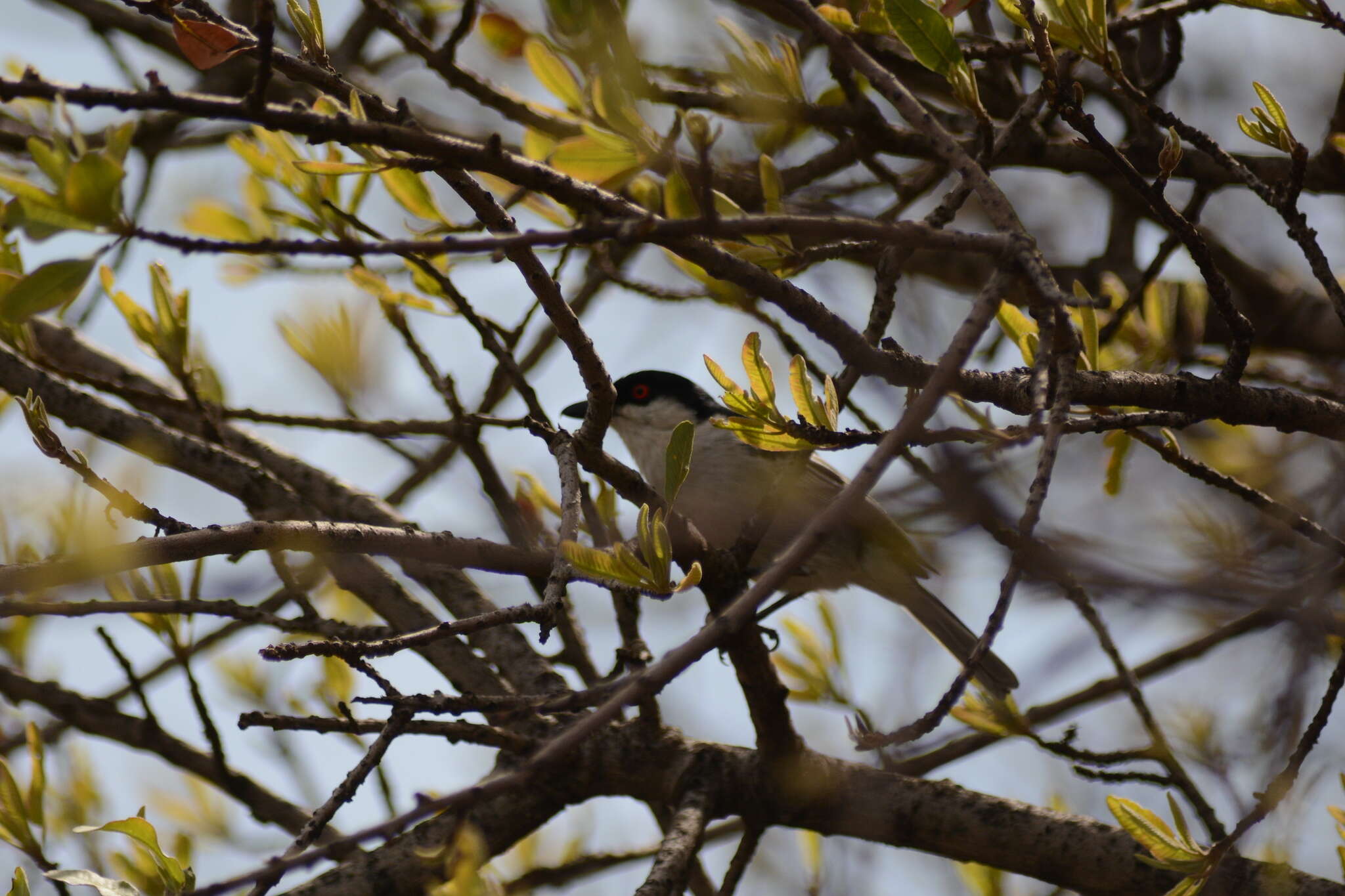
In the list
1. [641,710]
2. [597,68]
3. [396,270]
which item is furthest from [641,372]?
[597,68]

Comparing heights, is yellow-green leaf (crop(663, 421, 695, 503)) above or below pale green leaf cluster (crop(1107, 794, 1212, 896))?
above

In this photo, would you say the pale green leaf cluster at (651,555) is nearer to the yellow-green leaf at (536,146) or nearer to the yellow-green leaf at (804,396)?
the yellow-green leaf at (804,396)

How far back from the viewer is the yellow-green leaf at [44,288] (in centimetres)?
140

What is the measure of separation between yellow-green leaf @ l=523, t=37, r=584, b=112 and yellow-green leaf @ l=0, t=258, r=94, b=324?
91 centimetres

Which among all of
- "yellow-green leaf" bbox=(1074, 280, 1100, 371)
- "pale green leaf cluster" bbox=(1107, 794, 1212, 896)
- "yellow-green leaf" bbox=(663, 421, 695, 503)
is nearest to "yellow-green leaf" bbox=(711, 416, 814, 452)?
"yellow-green leaf" bbox=(663, 421, 695, 503)

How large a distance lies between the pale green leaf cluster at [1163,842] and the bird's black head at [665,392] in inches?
143

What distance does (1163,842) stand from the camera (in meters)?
2.09

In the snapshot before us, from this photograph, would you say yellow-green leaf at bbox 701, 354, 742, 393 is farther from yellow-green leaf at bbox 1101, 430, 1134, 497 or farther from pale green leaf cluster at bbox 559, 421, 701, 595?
yellow-green leaf at bbox 1101, 430, 1134, 497

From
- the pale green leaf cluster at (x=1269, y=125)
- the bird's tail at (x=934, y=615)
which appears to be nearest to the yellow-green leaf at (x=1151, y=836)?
the pale green leaf cluster at (x=1269, y=125)

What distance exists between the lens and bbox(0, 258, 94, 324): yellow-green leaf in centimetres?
140

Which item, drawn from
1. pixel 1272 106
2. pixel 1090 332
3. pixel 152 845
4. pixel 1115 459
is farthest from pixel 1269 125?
pixel 152 845

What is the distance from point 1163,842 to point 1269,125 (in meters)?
1.32

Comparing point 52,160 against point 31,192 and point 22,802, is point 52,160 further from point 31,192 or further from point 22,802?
point 22,802

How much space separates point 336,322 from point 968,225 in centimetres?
233
